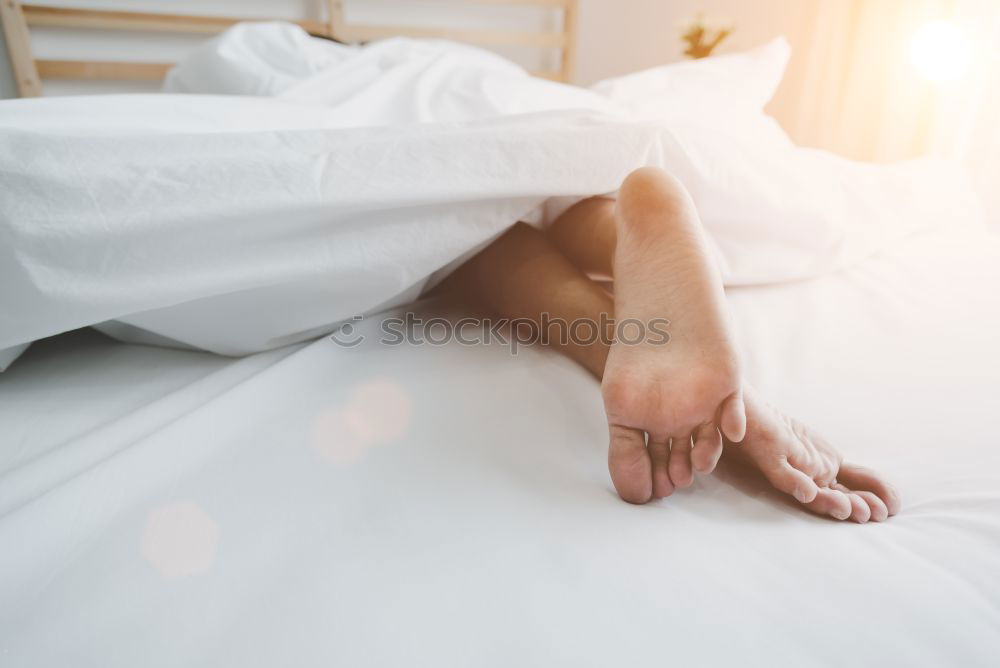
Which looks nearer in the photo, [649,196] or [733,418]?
[733,418]

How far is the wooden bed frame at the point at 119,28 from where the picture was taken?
73.5 inches

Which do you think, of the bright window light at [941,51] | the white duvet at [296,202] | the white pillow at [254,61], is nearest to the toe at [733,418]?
the white duvet at [296,202]

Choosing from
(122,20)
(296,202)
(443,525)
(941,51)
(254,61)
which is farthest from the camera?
(122,20)

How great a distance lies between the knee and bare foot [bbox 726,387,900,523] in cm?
18

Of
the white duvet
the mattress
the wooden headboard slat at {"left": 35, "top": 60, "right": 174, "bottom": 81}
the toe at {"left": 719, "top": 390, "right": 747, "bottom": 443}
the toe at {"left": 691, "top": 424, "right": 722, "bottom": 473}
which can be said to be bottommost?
the mattress

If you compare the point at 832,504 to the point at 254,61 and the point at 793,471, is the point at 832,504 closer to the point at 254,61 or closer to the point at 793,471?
the point at 793,471

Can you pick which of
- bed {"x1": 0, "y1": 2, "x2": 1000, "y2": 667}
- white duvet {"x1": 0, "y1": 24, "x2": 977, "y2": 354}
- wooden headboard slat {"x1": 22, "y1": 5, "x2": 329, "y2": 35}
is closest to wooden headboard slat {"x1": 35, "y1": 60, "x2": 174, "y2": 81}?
wooden headboard slat {"x1": 22, "y1": 5, "x2": 329, "y2": 35}

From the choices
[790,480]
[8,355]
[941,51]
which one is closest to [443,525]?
[790,480]

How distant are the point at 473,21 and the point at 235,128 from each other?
1990mm

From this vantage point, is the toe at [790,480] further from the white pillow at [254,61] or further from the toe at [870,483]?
the white pillow at [254,61]

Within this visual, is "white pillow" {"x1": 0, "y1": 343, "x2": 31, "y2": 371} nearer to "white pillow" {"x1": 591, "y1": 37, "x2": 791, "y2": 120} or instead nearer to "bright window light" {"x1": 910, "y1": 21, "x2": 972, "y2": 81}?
"white pillow" {"x1": 591, "y1": 37, "x2": 791, "y2": 120}

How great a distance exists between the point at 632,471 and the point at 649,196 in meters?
0.25

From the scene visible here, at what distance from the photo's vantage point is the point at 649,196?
21.5 inches

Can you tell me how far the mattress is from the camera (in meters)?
0.30
